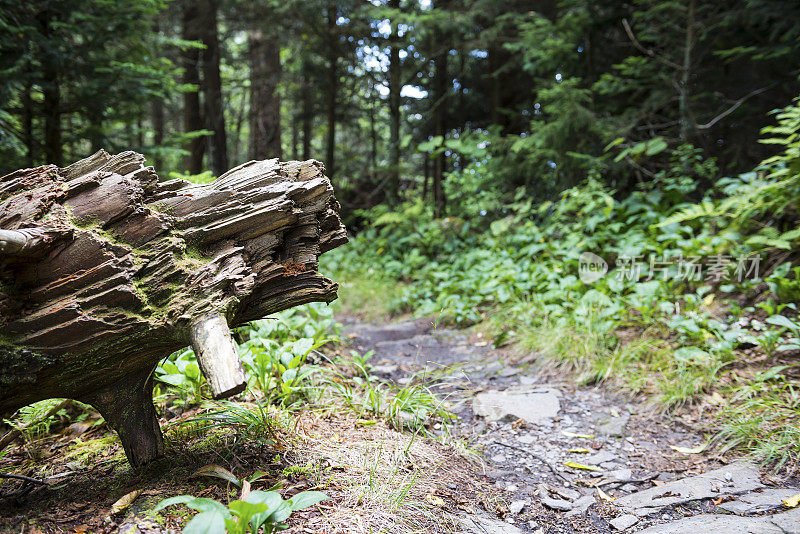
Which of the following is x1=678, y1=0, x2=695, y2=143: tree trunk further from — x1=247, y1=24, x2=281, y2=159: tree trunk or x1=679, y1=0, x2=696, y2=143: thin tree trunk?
x1=247, y1=24, x2=281, y2=159: tree trunk

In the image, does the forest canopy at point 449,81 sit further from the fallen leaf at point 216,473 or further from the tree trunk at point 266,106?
the fallen leaf at point 216,473

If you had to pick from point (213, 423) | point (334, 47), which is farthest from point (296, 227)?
point (334, 47)

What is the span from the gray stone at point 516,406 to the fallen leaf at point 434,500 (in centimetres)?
116

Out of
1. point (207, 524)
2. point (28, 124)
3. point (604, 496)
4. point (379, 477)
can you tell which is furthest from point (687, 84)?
point (28, 124)

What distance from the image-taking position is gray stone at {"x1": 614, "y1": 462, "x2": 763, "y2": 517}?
7.05ft

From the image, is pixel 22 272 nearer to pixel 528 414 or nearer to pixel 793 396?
pixel 528 414

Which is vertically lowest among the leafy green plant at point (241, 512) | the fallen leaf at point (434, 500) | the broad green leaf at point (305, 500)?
the fallen leaf at point (434, 500)

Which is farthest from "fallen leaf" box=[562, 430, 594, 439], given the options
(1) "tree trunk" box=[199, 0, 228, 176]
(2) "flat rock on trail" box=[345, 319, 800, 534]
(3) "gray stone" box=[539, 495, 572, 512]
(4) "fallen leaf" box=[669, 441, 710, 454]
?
(1) "tree trunk" box=[199, 0, 228, 176]

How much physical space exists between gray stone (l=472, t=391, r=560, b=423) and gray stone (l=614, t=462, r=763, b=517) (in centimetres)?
91

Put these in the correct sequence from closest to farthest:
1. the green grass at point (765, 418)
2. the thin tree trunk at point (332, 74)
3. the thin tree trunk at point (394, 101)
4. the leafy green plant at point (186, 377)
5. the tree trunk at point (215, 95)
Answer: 1. the green grass at point (765, 418)
2. the leafy green plant at point (186, 377)
3. the thin tree trunk at point (394, 101)
4. the thin tree trunk at point (332, 74)
5. the tree trunk at point (215, 95)

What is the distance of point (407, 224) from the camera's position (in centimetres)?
814

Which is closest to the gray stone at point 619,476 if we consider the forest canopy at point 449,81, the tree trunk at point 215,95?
the forest canopy at point 449,81

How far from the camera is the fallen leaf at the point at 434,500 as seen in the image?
200cm

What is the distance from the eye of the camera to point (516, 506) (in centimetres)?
219
